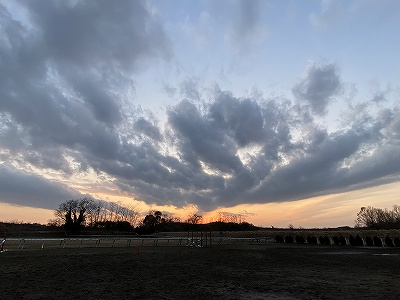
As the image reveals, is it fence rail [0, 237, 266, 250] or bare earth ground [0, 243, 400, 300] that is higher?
fence rail [0, 237, 266, 250]

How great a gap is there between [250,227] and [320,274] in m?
145

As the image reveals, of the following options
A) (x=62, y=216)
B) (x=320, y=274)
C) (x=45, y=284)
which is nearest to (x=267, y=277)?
(x=320, y=274)

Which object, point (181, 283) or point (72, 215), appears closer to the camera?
point (181, 283)

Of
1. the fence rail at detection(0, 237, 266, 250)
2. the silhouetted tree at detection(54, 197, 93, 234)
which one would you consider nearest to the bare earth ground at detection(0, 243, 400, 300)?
the fence rail at detection(0, 237, 266, 250)

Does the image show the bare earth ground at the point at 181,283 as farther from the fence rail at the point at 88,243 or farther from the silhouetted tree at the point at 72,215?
the silhouetted tree at the point at 72,215

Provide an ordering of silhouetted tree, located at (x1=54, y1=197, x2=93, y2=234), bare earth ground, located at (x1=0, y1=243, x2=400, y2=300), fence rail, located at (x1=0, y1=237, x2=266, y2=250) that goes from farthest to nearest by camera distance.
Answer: silhouetted tree, located at (x1=54, y1=197, x2=93, y2=234), fence rail, located at (x1=0, y1=237, x2=266, y2=250), bare earth ground, located at (x1=0, y1=243, x2=400, y2=300)

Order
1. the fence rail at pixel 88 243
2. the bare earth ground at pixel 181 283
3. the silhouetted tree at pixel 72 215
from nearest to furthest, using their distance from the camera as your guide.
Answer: the bare earth ground at pixel 181 283, the fence rail at pixel 88 243, the silhouetted tree at pixel 72 215

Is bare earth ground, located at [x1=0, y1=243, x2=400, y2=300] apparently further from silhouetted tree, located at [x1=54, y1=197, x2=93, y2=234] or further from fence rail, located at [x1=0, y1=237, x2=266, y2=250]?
silhouetted tree, located at [x1=54, y1=197, x2=93, y2=234]

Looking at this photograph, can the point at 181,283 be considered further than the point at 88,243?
No

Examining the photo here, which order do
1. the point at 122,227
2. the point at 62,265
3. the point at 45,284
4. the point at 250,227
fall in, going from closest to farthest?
the point at 45,284 → the point at 62,265 → the point at 122,227 → the point at 250,227

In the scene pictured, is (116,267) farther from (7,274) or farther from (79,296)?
(79,296)

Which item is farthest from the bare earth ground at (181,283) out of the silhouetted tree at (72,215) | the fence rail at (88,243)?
the silhouetted tree at (72,215)

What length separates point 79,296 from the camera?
35.6ft

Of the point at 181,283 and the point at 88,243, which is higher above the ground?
the point at 88,243
